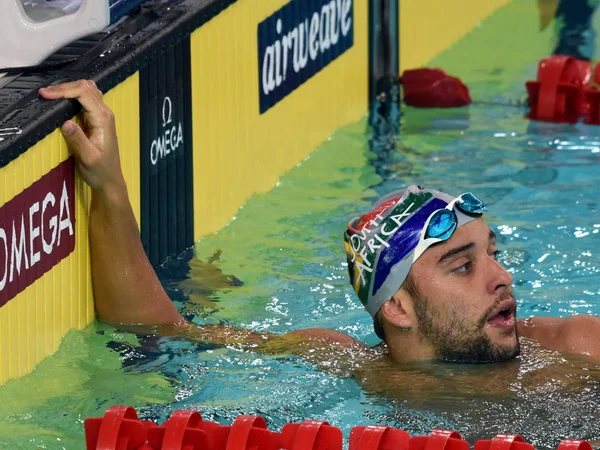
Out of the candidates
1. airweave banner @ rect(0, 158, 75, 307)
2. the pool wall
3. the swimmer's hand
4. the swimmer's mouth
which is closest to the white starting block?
the pool wall

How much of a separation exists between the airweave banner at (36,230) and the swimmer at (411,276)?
3.5 inches

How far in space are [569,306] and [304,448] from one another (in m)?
1.70

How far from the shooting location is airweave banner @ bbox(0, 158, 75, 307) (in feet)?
11.1

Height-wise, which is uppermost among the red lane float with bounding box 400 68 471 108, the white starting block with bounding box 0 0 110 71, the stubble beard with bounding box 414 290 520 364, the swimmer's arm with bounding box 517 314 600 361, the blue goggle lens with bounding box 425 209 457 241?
the white starting block with bounding box 0 0 110 71

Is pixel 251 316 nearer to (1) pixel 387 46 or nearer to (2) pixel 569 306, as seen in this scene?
(2) pixel 569 306

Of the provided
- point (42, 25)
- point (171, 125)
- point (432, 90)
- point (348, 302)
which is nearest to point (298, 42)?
point (432, 90)

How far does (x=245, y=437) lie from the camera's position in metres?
2.76

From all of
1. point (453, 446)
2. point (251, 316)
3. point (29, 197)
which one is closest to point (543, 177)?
point (251, 316)

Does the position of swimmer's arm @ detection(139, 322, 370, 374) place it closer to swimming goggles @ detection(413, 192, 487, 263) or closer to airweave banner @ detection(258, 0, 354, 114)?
swimming goggles @ detection(413, 192, 487, 263)

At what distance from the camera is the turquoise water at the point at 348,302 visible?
3.24 m

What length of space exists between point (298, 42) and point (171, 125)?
1.21 meters

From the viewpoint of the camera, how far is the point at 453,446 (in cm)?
267

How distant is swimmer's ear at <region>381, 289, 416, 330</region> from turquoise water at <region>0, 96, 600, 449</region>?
11cm

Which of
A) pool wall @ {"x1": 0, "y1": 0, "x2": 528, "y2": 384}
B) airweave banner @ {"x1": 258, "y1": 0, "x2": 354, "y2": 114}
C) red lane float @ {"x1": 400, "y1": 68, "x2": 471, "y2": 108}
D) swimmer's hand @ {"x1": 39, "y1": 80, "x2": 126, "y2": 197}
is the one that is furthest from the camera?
red lane float @ {"x1": 400, "y1": 68, "x2": 471, "y2": 108}
